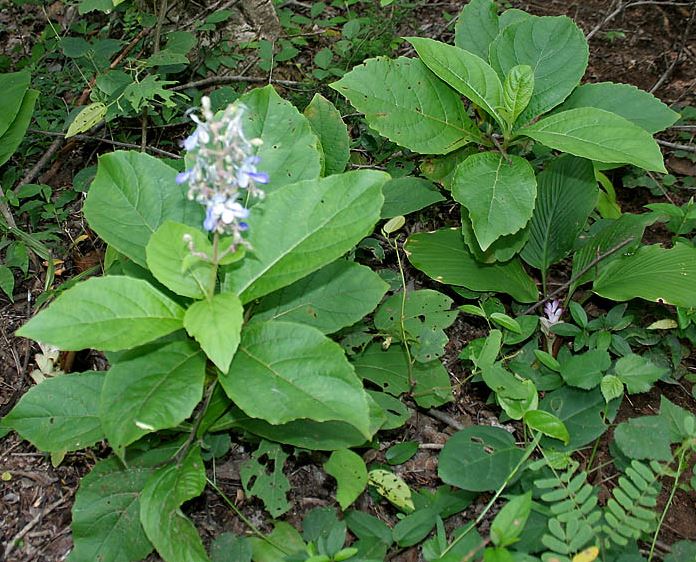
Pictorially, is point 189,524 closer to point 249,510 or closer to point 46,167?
point 249,510

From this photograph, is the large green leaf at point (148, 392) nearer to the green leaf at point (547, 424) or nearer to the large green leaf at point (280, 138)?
the large green leaf at point (280, 138)

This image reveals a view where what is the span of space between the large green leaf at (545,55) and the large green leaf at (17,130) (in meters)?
2.43

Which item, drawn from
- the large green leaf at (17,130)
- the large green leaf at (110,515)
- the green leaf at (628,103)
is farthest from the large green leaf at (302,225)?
the large green leaf at (17,130)

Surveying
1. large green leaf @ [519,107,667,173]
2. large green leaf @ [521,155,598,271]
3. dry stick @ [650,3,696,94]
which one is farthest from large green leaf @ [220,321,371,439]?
dry stick @ [650,3,696,94]

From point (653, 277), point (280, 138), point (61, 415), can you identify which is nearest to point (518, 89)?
point (653, 277)

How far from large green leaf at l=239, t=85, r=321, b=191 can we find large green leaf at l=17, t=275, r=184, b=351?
64cm

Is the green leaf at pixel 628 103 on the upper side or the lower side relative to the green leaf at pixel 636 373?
upper

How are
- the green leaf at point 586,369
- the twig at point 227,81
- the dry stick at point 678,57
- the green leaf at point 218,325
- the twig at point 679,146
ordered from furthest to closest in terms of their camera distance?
the dry stick at point 678,57, the twig at point 227,81, the twig at point 679,146, the green leaf at point 586,369, the green leaf at point 218,325

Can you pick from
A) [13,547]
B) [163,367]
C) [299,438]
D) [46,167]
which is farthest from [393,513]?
[46,167]

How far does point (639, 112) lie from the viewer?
10.4ft

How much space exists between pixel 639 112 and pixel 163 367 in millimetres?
2438

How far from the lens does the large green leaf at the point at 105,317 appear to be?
2029mm

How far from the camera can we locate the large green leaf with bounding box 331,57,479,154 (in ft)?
10.1

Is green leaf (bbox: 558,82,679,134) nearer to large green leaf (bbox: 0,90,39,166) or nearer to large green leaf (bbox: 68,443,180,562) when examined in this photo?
large green leaf (bbox: 68,443,180,562)
